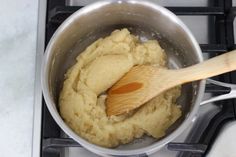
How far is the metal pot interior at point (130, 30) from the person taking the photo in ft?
2.13

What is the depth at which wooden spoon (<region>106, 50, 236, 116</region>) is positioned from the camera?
1.95 feet

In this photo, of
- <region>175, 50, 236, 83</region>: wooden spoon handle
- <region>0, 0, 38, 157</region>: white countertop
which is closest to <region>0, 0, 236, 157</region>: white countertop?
<region>0, 0, 38, 157</region>: white countertop

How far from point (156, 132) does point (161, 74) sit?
0.30ft

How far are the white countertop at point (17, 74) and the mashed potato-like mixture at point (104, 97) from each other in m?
0.06

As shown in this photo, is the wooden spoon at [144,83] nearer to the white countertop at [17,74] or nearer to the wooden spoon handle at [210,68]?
the wooden spoon handle at [210,68]

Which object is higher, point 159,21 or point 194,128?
point 159,21

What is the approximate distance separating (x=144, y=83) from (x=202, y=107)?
133mm

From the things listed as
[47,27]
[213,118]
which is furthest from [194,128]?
[47,27]

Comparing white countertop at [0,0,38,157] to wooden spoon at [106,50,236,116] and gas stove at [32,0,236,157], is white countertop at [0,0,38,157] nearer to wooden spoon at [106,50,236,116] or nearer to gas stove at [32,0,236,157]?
gas stove at [32,0,236,157]

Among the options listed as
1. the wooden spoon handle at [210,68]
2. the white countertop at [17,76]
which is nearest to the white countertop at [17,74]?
the white countertop at [17,76]

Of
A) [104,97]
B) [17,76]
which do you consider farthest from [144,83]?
[17,76]

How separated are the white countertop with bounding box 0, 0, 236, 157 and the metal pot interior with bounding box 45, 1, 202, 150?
52mm

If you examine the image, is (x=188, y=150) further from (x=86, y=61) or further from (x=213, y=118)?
(x=86, y=61)

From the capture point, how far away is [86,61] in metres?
0.68
